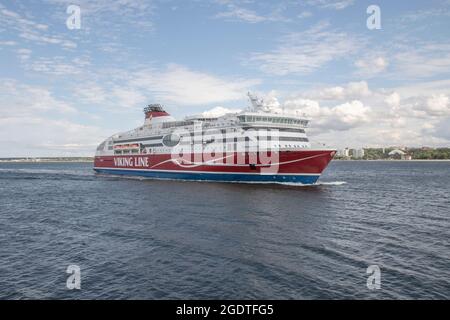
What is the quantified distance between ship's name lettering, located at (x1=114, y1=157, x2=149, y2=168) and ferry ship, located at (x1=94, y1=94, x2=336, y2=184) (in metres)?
0.21

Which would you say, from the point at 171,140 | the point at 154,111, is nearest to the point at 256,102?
the point at 171,140

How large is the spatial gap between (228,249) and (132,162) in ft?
194

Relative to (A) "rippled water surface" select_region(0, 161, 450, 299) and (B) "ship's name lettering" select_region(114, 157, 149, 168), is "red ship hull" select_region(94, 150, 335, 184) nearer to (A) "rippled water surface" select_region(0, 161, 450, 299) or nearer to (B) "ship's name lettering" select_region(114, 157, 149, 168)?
(B) "ship's name lettering" select_region(114, 157, 149, 168)

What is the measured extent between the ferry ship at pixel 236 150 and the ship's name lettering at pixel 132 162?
0.70 ft

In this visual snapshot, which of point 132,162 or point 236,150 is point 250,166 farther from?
point 132,162

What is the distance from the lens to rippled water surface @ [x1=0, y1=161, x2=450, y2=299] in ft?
45.9

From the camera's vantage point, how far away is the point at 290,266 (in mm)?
16141

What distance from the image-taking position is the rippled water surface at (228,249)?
1399cm

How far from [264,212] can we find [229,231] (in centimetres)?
717

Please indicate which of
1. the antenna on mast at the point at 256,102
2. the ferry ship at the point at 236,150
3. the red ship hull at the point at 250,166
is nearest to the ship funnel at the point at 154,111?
the ferry ship at the point at 236,150

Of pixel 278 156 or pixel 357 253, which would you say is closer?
pixel 357 253

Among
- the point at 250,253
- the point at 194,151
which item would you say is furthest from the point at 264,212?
the point at 194,151

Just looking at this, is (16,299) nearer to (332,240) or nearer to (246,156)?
(332,240)

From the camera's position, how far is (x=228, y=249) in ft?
62.5
